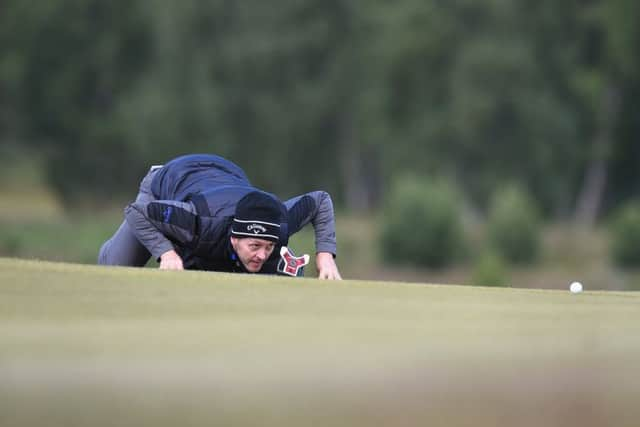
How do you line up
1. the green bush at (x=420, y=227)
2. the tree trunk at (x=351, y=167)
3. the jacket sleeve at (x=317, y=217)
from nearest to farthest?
the jacket sleeve at (x=317, y=217)
the green bush at (x=420, y=227)
the tree trunk at (x=351, y=167)

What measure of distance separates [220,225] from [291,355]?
2.82 meters

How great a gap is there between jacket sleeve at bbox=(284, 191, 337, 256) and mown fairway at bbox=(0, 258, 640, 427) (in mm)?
2739

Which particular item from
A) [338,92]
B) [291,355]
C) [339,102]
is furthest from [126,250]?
[339,102]

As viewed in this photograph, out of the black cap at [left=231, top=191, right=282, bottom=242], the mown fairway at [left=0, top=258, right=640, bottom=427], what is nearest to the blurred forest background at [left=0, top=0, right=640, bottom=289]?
the black cap at [left=231, top=191, right=282, bottom=242]

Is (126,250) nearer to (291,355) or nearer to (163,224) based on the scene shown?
(163,224)

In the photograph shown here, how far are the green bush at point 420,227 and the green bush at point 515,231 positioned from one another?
3.86 feet

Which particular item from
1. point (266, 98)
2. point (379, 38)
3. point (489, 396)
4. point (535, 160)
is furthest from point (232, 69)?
point (489, 396)

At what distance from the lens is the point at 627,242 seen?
115 ft

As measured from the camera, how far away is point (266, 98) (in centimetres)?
5203

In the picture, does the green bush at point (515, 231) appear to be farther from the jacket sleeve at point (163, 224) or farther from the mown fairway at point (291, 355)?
the mown fairway at point (291, 355)

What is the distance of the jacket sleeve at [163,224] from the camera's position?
4941 millimetres

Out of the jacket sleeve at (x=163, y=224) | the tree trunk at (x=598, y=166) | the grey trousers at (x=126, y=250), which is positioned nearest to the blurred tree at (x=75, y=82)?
the tree trunk at (x=598, y=166)

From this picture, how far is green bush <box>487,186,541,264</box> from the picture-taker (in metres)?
36.7

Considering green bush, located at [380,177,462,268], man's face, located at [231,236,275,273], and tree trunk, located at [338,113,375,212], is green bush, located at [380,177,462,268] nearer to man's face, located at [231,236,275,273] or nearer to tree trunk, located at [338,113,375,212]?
tree trunk, located at [338,113,375,212]
